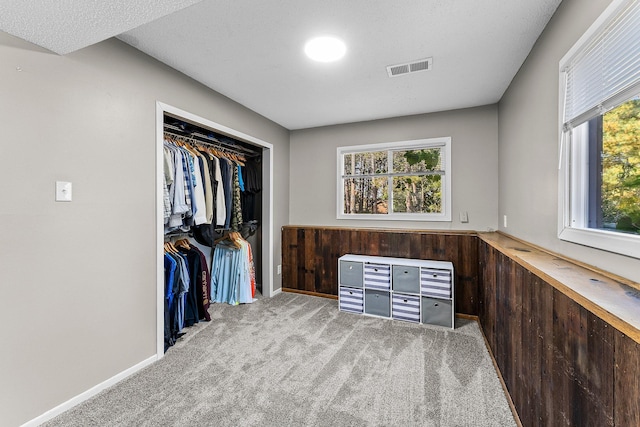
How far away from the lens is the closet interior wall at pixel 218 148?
2.75 m

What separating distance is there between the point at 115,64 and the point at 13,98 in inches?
25.7

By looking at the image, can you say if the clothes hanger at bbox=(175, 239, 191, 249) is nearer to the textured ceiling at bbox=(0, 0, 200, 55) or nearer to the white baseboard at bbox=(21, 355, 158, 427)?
the white baseboard at bbox=(21, 355, 158, 427)

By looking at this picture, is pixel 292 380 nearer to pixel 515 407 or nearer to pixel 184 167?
pixel 515 407

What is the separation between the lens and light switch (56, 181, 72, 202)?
161 cm

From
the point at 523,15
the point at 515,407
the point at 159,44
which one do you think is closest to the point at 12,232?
the point at 159,44

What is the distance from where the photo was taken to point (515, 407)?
5.10 ft

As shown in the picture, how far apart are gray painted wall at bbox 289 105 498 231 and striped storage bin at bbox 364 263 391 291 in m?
0.70

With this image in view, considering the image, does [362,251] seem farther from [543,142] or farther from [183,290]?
[543,142]

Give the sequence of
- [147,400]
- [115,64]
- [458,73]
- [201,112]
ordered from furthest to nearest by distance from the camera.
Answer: [201,112] < [458,73] < [115,64] < [147,400]

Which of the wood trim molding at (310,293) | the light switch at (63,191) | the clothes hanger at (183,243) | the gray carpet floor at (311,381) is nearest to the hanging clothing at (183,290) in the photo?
the clothes hanger at (183,243)

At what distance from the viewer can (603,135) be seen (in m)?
1.20

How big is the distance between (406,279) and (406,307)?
0.30 metres

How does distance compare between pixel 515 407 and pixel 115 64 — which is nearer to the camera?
pixel 515 407

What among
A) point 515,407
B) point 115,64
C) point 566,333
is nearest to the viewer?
point 566,333
